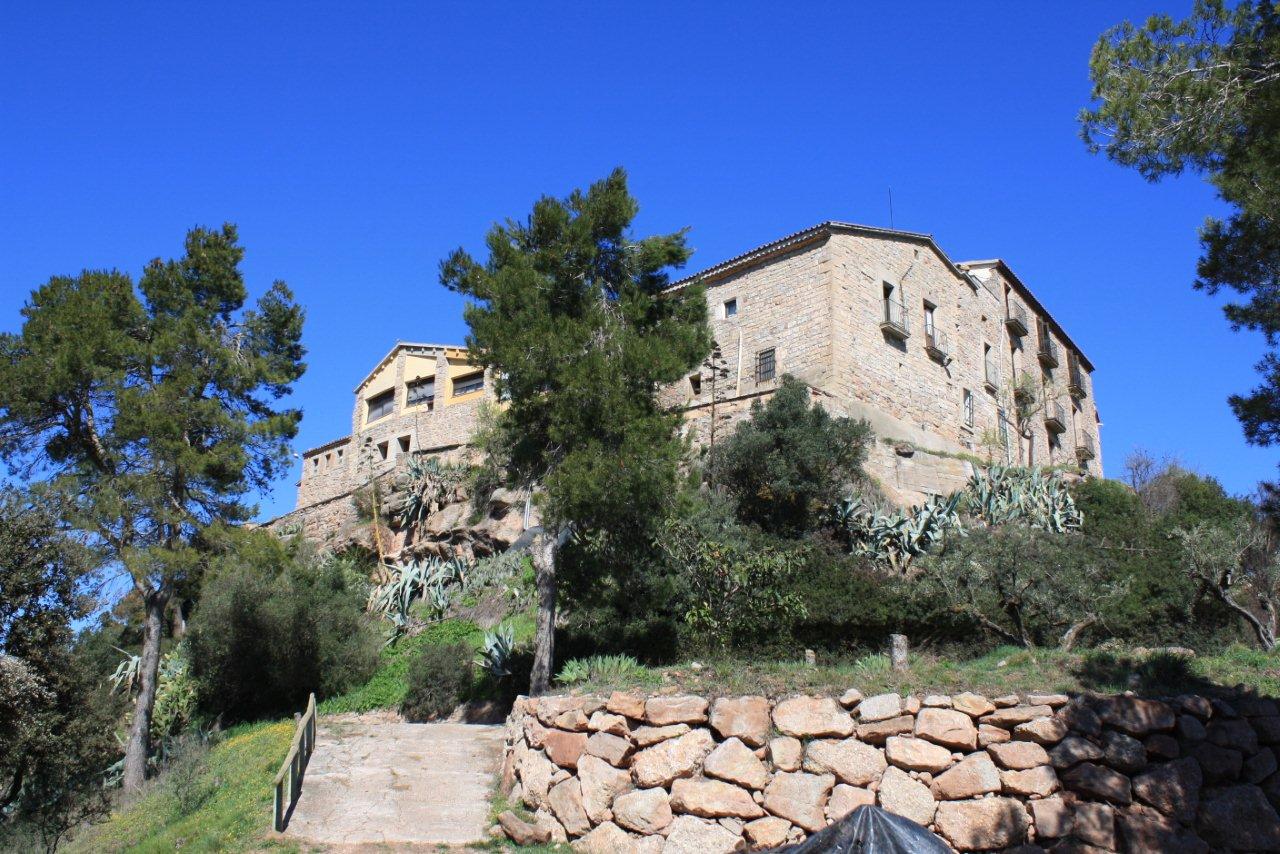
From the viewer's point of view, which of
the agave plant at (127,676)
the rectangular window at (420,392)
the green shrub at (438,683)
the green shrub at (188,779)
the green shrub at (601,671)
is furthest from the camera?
the rectangular window at (420,392)

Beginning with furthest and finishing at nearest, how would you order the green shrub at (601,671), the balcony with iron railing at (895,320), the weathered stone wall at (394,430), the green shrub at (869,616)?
the weathered stone wall at (394,430) < the balcony with iron railing at (895,320) < the green shrub at (869,616) < the green shrub at (601,671)

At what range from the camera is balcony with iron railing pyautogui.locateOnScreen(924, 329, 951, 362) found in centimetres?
2919

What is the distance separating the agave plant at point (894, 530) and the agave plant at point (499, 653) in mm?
7496

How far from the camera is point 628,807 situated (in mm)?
8961

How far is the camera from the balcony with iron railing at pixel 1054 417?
34.2 metres

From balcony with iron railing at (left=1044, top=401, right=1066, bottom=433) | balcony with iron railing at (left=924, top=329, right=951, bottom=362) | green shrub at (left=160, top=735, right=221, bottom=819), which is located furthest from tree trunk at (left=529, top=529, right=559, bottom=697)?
balcony with iron railing at (left=1044, top=401, right=1066, bottom=433)

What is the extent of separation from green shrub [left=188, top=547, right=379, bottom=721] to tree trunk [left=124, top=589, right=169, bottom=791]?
6.80 feet

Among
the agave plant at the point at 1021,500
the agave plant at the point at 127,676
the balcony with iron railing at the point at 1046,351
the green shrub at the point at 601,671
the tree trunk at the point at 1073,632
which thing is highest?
the balcony with iron railing at the point at 1046,351

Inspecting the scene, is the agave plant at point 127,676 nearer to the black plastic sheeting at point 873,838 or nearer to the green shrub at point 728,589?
the green shrub at point 728,589

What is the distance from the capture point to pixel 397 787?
10.5 metres

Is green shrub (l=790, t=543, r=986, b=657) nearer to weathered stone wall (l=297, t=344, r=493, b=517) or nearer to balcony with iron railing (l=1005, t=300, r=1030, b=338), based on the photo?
balcony with iron railing (l=1005, t=300, r=1030, b=338)

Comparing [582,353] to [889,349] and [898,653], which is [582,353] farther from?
[889,349]

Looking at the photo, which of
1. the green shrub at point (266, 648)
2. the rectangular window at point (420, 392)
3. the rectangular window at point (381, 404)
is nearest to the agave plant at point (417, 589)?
the green shrub at point (266, 648)

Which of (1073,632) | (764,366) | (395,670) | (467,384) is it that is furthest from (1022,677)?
(467,384)
